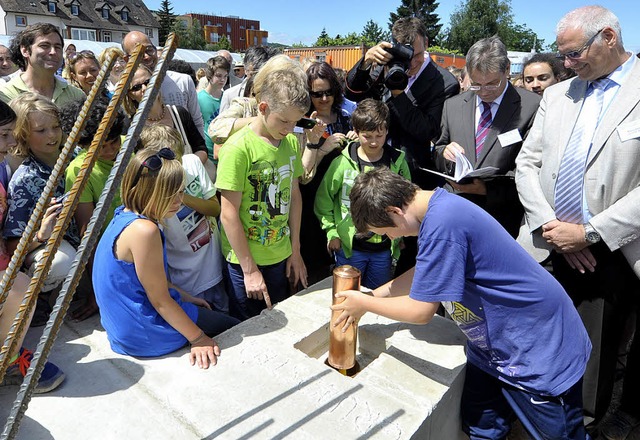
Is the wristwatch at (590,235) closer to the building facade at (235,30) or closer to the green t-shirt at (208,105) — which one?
the green t-shirt at (208,105)

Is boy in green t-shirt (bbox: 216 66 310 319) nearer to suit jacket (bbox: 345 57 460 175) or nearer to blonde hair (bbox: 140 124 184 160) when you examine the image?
blonde hair (bbox: 140 124 184 160)

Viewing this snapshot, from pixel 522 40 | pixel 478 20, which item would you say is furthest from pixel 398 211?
pixel 522 40

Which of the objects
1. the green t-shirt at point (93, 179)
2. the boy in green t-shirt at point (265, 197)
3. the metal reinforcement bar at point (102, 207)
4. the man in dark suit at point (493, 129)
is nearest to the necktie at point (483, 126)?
the man in dark suit at point (493, 129)

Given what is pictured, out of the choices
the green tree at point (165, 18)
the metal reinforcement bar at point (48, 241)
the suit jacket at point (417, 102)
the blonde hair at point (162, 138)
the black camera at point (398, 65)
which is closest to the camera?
the metal reinforcement bar at point (48, 241)

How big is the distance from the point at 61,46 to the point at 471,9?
6255 cm

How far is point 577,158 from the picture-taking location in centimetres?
235

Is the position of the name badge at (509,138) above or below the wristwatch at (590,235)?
above

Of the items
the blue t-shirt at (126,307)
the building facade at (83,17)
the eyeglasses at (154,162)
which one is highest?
the building facade at (83,17)

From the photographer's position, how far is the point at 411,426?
1.73m

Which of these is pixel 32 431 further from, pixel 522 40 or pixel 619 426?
pixel 522 40

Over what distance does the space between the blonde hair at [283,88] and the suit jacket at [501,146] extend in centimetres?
119

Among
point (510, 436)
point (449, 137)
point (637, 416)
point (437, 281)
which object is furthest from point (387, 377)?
point (449, 137)

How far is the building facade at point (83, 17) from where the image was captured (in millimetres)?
41219

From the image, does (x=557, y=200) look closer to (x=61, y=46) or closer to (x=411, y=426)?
(x=411, y=426)
